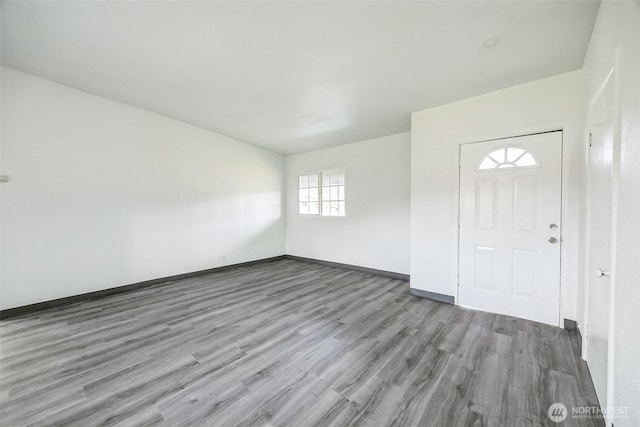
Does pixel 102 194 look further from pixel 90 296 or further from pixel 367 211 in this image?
pixel 367 211

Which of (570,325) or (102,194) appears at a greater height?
(102,194)

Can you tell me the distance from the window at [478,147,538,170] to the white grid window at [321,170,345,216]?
2.79m

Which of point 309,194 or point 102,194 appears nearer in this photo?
point 102,194

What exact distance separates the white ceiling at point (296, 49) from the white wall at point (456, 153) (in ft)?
0.61

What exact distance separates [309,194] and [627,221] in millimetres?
5111

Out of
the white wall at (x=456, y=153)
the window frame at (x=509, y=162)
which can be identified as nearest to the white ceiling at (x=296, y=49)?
the white wall at (x=456, y=153)

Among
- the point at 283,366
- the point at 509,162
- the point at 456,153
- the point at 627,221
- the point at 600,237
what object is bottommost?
the point at 283,366

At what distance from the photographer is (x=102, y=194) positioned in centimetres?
353
